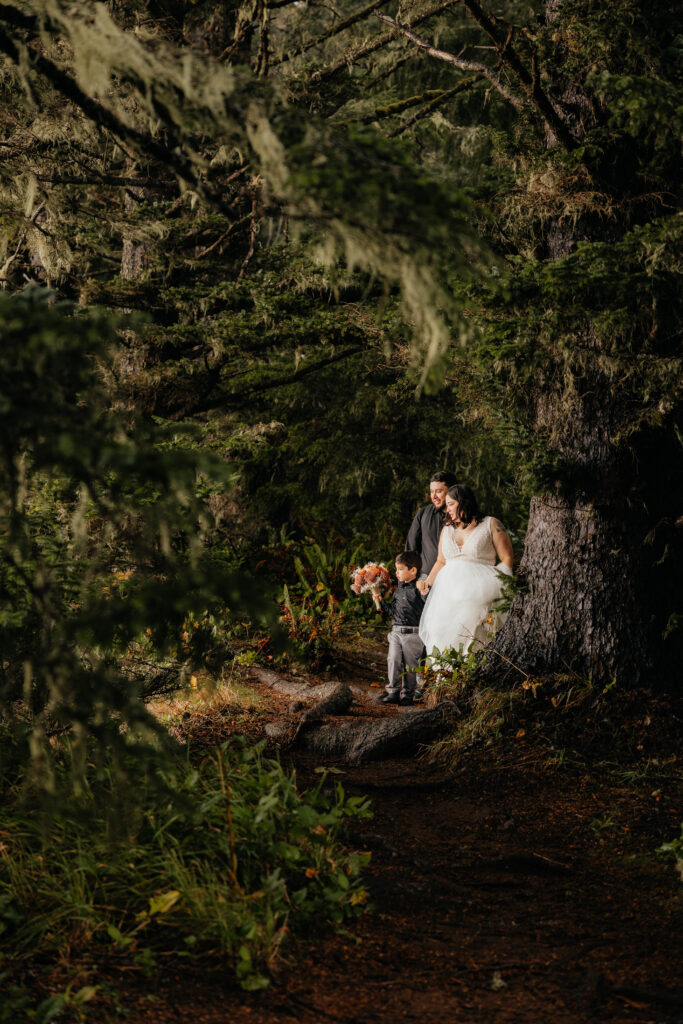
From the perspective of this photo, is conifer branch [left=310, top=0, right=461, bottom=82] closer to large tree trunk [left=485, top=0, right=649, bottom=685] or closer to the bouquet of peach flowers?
large tree trunk [left=485, top=0, right=649, bottom=685]

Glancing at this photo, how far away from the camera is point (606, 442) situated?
221 inches

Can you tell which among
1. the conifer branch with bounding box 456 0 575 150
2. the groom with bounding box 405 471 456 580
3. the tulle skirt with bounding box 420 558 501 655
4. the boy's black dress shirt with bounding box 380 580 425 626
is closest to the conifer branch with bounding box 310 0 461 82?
the conifer branch with bounding box 456 0 575 150

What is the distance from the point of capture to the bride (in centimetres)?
707

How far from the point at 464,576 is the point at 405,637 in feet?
3.60

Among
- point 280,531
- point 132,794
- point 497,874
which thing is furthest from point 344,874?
point 280,531

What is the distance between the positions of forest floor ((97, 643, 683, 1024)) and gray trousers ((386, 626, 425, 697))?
2225 millimetres

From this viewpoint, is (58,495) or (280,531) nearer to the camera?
(58,495)

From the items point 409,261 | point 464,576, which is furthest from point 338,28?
point 409,261

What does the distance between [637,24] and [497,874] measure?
519 centimetres

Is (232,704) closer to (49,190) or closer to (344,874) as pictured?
(344,874)

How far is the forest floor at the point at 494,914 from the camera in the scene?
122 inches

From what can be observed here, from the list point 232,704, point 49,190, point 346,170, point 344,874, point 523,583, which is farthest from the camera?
point 49,190

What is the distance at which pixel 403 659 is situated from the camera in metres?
8.07

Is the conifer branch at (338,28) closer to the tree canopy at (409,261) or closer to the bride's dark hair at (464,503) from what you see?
the tree canopy at (409,261)
